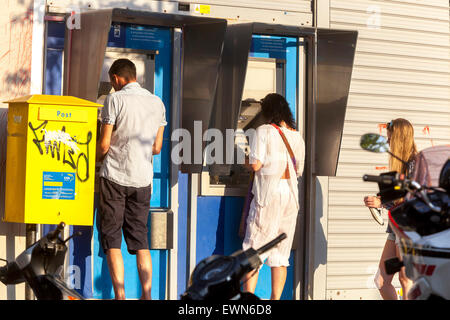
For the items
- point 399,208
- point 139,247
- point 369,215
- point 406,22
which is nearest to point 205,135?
point 139,247

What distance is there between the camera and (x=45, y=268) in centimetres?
330

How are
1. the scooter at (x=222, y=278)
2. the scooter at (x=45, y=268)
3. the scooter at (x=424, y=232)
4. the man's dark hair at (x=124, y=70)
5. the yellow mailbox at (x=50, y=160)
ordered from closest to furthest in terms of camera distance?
the scooter at (x=222, y=278), the scooter at (x=424, y=232), the scooter at (x=45, y=268), the yellow mailbox at (x=50, y=160), the man's dark hair at (x=124, y=70)

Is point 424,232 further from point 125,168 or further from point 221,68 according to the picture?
point 221,68

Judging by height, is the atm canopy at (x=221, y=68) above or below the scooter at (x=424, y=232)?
above

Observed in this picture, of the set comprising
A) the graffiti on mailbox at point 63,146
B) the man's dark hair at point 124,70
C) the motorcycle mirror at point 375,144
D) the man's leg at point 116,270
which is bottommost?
the man's leg at point 116,270

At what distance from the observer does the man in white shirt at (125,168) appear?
5602 millimetres

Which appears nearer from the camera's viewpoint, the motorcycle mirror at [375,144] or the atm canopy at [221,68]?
the motorcycle mirror at [375,144]

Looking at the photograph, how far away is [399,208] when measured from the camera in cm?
312

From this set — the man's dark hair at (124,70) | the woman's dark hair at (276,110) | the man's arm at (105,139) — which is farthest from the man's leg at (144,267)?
the woman's dark hair at (276,110)

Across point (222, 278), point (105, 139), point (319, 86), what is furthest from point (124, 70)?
point (222, 278)

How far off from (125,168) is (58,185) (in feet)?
1.88

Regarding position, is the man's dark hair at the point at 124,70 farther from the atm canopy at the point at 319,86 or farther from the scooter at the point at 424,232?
the scooter at the point at 424,232

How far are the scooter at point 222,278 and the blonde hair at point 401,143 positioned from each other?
131 inches

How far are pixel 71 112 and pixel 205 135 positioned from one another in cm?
148
